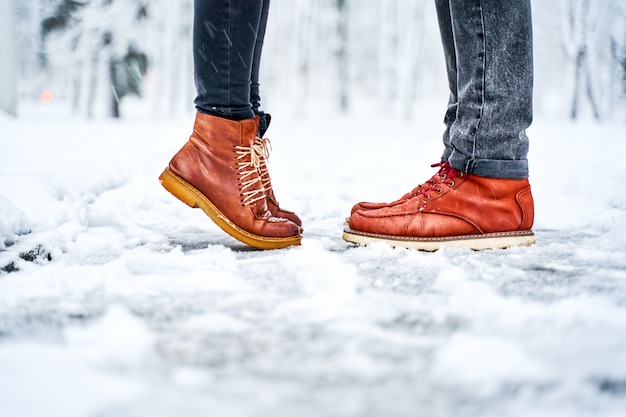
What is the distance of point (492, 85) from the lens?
1.46 m

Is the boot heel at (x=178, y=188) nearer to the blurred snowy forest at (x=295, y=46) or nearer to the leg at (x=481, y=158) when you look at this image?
the leg at (x=481, y=158)

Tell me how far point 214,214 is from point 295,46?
1561cm

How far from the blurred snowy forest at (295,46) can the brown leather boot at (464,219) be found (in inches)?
331

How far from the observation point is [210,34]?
4.74ft

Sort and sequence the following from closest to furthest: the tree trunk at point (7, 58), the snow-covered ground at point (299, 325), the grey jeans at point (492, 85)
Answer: the snow-covered ground at point (299, 325)
the grey jeans at point (492, 85)
the tree trunk at point (7, 58)

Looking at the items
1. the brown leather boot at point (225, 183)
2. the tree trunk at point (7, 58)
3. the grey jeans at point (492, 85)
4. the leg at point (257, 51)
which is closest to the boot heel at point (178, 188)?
the brown leather boot at point (225, 183)

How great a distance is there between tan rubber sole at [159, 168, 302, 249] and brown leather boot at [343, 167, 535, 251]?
0.89ft

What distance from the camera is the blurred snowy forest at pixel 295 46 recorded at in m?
10.2

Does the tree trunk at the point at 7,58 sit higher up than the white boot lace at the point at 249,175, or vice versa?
the tree trunk at the point at 7,58

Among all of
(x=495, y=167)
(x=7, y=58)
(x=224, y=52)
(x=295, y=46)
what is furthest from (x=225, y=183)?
(x=295, y=46)

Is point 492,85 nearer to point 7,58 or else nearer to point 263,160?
point 263,160

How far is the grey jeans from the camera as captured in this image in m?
1.42

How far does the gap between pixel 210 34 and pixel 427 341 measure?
1.06m

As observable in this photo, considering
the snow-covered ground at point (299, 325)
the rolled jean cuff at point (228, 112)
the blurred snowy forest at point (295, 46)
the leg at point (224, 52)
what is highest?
the blurred snowy forest at point (295, 46)
